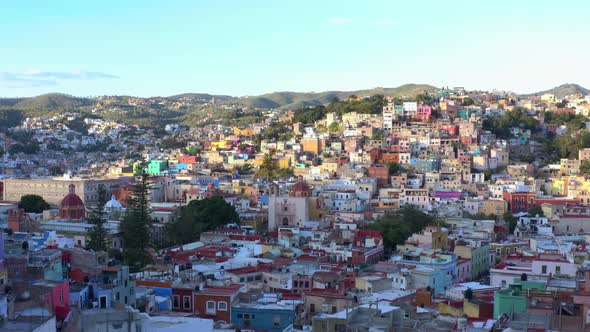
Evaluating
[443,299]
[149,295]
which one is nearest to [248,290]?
[149,295]

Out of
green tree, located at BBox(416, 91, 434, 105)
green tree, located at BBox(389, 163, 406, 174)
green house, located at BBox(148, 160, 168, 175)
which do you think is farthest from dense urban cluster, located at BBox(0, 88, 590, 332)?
green tree, located at BBox(389, 163, 406, 174)

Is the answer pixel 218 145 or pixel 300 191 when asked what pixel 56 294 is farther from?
pixel 218 145

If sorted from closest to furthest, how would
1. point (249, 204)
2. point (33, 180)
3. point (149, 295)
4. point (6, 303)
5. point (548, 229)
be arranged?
point (6, 303)
point (149, 295)
point (548, 229)
point (249, 204)
point (33, 180)

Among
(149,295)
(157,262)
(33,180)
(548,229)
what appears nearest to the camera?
(149,295)

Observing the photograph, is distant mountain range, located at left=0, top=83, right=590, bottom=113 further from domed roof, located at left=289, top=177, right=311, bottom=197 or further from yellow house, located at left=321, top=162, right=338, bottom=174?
domed roof, located at left=289, top=177, right=311, bottom=197

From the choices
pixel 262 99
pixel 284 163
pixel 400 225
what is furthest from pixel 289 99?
pixel 400 225

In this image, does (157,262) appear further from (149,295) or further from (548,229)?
(548,229)
